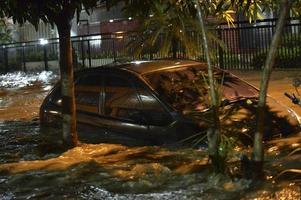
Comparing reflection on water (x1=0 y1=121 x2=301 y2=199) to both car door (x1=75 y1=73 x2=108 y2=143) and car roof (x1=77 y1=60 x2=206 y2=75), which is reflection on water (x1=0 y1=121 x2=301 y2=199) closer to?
car door (x1=75 y1=73 x2=108 y2=143)

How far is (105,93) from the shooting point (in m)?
8.48

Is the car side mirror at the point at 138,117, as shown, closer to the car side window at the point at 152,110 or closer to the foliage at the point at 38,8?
the car side window at the point at 152,110

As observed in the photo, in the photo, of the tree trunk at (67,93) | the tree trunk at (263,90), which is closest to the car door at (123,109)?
the tree trunk at (67,93)

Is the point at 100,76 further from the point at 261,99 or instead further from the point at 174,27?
the point at 261,99

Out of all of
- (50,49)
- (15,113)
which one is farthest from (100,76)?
(50,49)

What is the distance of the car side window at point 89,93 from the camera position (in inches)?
339

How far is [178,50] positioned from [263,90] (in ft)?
34.6

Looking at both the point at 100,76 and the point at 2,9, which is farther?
the point at 100,76

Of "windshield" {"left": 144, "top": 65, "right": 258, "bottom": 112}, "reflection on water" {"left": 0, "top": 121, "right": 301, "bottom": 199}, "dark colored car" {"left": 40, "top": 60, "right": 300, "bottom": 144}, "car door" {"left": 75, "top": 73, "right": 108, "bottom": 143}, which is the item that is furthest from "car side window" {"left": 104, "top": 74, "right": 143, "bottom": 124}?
"reflection on water" {"left": 0, "top": 121, "right": 301, "bottom": 199}

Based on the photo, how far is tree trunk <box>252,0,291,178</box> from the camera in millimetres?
5559

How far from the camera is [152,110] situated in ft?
25.3

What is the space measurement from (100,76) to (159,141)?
1674 millimetres

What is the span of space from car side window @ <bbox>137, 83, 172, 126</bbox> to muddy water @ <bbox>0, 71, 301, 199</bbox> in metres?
0.36

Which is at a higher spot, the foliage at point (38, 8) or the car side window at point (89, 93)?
the foliage at point (38, 8)
